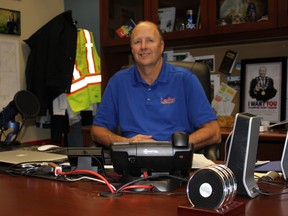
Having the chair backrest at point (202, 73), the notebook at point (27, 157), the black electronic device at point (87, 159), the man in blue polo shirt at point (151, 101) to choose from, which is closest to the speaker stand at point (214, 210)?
the black electronic device at point (87, 159)

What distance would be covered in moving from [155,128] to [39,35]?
5.95 feet

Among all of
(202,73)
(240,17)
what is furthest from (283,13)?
(202,73)

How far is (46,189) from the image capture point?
99 centimetres

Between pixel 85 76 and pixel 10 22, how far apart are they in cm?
78

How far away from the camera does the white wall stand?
3315 mm

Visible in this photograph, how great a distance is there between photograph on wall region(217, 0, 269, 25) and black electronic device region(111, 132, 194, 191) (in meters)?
1.70

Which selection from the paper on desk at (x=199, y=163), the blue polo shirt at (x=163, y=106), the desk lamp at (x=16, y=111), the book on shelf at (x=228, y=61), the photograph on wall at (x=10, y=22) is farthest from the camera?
the photograph on wall at (x=10, y=22)

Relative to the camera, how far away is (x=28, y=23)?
3402mm

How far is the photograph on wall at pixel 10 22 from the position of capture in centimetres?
318

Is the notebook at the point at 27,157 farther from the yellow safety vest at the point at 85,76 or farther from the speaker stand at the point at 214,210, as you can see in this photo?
the yellow safety vest at the point at 85,76

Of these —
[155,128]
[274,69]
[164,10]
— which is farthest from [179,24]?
[155,128]

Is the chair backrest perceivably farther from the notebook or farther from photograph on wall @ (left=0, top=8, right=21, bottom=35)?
photograph on wall @ (left=0, top=8, right=21, bottom=35)

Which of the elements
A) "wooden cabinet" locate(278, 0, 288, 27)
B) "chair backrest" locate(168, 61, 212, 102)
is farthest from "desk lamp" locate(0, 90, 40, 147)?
"wooden cabinet" locate(278, 0, 288, 27)

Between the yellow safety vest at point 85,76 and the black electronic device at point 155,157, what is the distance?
2292 millimetres
